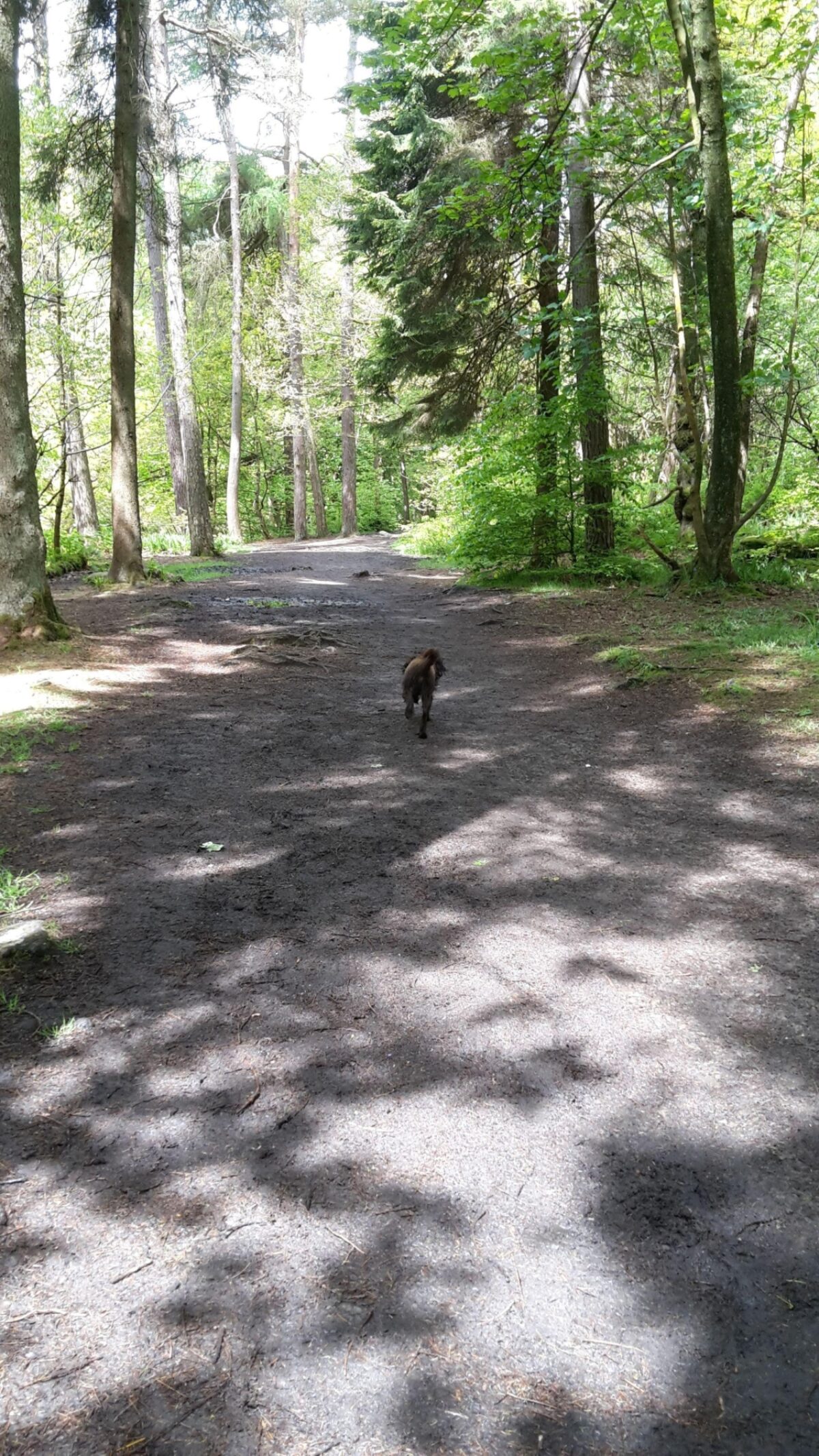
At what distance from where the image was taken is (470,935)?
3.48 meters

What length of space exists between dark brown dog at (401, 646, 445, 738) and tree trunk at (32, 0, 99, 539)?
10022 mm

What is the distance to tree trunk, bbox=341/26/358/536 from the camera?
1004 inches

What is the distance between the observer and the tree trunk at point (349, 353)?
25.5 metres

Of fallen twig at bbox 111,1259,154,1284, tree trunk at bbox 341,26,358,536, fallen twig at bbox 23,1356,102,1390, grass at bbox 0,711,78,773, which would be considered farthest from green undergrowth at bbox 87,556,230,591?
fallen twig at bbox 23,1356,102,1390

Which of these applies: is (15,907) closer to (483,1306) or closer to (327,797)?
(327,797)

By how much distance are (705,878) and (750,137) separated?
10.8 metres

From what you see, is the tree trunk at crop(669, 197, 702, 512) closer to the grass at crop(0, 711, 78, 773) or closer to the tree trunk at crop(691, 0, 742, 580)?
the tree trunk at crop(691, 0, 742, 580)

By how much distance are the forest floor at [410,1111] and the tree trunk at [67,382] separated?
11.5 m

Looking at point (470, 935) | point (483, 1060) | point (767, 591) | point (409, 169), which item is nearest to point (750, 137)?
point (767, 591)

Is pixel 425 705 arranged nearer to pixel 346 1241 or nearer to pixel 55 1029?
pixel 55 1029

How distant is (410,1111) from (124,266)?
1313cm

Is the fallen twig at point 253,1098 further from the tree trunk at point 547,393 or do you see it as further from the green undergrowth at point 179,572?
the green undergrowth at point 179,572

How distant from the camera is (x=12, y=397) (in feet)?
25.0

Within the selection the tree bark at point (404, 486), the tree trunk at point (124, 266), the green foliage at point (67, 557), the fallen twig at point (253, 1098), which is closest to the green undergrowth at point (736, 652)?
the fallen twig at point (253, 1098)
